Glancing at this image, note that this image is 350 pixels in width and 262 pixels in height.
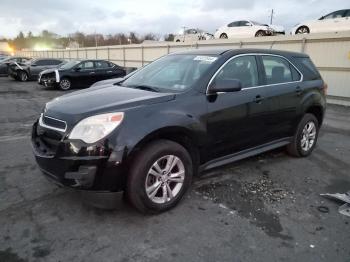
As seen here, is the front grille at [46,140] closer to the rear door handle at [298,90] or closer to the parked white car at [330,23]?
the rear door handle at [298,90]

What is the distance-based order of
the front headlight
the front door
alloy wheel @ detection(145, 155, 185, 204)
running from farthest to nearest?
the front door
alloy wheel @ detection(145, 155, 185, 204)
the front headlight

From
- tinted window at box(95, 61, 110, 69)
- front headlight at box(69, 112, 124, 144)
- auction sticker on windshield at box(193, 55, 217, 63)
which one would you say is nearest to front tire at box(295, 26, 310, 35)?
tinted window at box(95, 61, 110, 69)

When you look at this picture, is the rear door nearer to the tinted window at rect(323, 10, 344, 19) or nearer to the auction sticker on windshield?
the auction sticker on windshield

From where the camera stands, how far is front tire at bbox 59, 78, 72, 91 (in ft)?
52.4

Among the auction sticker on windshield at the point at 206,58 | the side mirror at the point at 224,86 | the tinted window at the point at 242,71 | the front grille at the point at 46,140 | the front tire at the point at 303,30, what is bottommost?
the front grille at the point at 46,140

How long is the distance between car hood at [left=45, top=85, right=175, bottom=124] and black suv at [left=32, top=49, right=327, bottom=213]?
1cm

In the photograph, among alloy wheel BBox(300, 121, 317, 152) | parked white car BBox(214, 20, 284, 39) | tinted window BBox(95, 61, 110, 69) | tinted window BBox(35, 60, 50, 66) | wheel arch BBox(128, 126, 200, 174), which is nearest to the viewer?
A: wheel arch BBox(128, 126, 200, 174)

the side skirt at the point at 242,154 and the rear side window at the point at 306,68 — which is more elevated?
the rear side window at the point at 306,68

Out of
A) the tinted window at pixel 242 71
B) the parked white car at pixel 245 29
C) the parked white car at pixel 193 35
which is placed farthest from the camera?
the parked white car at pixel 193 35

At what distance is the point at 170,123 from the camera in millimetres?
3354

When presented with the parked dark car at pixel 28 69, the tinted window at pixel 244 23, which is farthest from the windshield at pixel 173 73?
the parked dark car at pixel 28 69

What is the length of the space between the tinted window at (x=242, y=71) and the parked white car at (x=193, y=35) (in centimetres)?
2490

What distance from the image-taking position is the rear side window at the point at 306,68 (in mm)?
5336

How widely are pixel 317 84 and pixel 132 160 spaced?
387 cm
